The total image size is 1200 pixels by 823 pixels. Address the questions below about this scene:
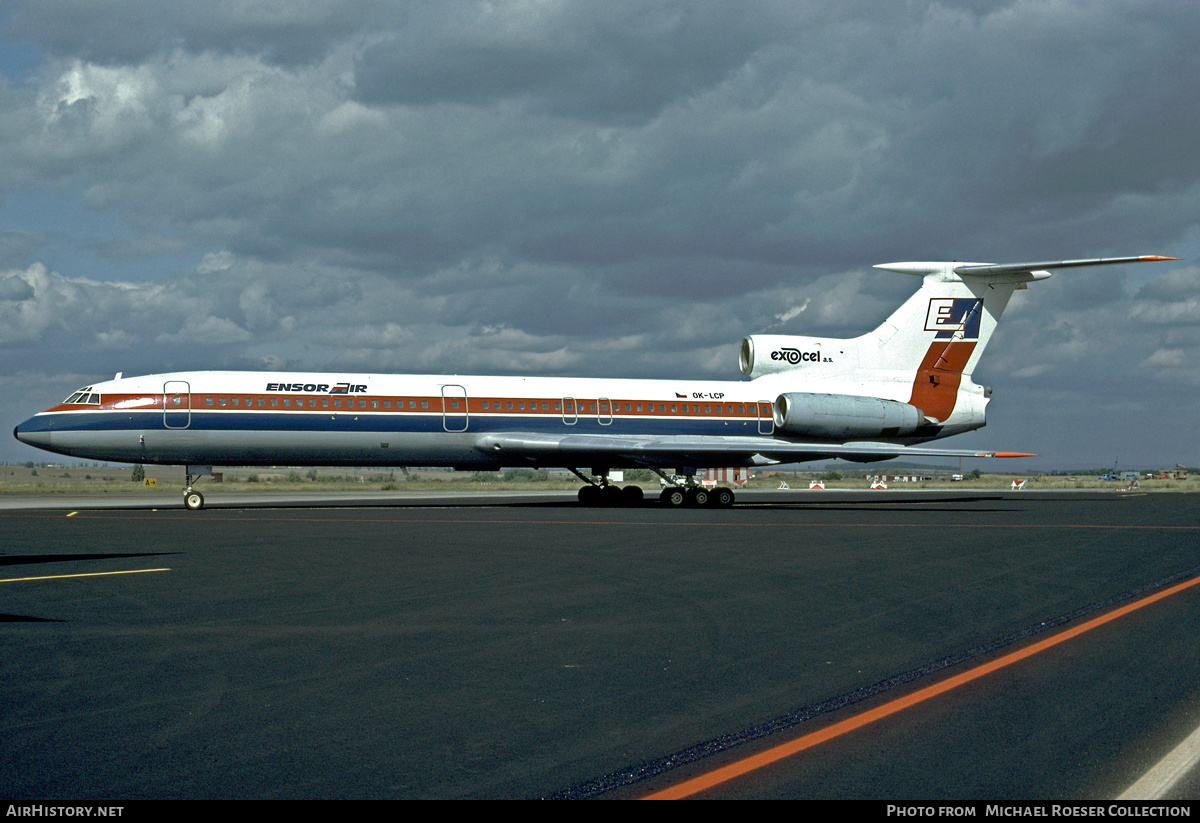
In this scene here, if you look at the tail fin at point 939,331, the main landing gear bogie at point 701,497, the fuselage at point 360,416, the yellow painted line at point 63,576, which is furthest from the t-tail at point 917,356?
the yellow painted line at point 63,576

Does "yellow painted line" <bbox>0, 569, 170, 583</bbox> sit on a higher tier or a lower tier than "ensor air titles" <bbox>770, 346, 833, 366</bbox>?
lower

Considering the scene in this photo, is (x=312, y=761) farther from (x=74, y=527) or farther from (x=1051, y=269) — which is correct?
(x=1051, y=269)

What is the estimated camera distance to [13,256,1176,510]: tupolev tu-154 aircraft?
1127 inches

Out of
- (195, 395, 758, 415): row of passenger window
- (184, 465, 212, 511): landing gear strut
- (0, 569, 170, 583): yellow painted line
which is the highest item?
(195, 395, 758, 415): row of passenger window

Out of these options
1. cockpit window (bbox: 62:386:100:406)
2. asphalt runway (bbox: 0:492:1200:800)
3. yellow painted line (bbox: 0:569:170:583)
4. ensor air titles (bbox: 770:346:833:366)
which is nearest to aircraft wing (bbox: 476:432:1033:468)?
ensor air titles (bbox: 770:346:833:366)

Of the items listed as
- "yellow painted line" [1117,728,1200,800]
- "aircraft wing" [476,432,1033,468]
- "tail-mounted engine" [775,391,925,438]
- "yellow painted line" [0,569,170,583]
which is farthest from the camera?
"tail-mounted engine" [775,391,925,438]

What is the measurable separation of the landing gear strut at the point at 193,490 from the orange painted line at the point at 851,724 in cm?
2519

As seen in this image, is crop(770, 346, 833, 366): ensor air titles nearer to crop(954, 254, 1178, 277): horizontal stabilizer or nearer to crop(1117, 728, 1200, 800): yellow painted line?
crop(954, 254, 1178, 277): horizontal stabilizer

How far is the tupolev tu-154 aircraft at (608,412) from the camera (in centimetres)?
2862

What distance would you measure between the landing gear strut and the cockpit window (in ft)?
10.5

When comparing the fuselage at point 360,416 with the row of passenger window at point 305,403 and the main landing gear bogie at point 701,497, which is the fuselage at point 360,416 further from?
the main landing gear bogie at point 701,497

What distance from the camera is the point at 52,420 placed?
1108 inches

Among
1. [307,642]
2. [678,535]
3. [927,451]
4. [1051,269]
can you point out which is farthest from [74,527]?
[1051,269]

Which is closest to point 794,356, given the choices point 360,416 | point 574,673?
point 360,416
